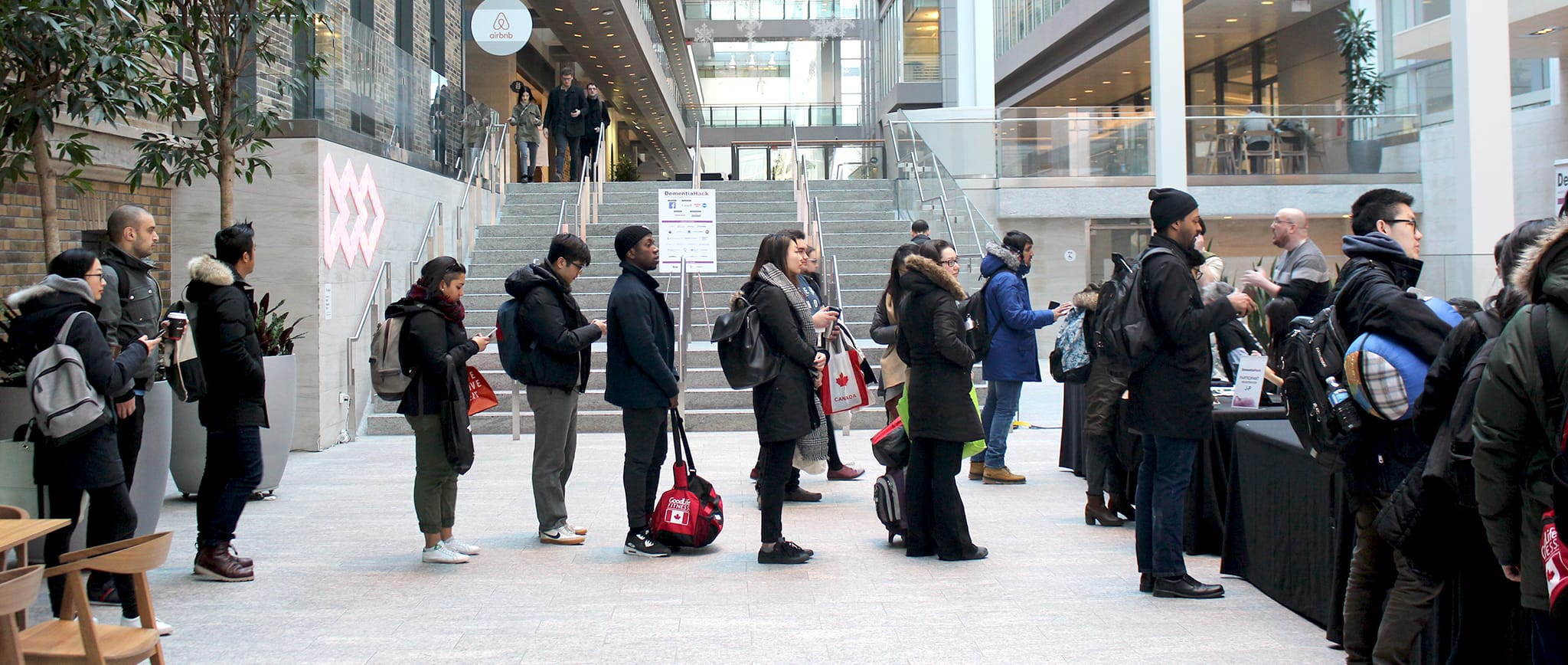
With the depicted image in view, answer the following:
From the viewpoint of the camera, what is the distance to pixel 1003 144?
62.9ft

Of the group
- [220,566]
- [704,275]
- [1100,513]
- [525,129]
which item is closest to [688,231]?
[704,275]

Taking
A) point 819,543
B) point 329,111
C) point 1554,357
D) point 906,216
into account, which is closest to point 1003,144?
point 906,216

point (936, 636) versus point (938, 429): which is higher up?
point (938, 429)

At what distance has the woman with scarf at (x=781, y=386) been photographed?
596 centimetres

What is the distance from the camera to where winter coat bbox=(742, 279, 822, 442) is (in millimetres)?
5945

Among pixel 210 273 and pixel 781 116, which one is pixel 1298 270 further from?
pixel 781 116

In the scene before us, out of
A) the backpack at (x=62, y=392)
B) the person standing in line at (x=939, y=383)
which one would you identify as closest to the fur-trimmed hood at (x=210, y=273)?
the backpack at (x=62, y=392)

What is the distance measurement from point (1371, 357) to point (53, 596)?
4.86 m

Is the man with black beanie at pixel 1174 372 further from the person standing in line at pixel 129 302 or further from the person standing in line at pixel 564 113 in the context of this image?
the person standing in line at pixel 564 113

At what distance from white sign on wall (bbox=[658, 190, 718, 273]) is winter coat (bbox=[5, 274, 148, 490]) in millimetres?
9301

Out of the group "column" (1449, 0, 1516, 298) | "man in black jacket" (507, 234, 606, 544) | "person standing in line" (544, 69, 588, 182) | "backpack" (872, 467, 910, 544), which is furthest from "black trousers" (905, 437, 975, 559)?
"person standing in line" (544, 69, 588, 182)

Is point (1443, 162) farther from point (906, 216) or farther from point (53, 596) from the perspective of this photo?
point (53, 596)

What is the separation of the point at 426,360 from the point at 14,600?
3017mm

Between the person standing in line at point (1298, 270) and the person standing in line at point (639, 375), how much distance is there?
3.04m
